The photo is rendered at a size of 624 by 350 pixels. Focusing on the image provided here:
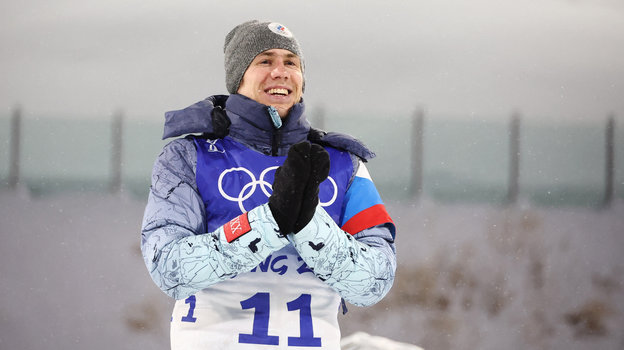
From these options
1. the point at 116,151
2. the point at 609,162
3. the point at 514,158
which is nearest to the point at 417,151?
the point at 514,158

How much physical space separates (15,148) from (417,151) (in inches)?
89.8

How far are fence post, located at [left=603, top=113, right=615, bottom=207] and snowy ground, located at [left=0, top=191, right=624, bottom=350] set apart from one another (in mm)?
123

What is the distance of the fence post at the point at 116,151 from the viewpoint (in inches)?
143

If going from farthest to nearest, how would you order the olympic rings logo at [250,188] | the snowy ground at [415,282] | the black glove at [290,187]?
1. the snowy ground at [415,282]
2. the olympic rings logo at [250,188]
3. the black glove at [290,187]

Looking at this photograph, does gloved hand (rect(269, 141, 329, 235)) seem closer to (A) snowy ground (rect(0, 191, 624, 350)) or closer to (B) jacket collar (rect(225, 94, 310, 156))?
(B) jacket collar (rect(225, 94, 310, 156))

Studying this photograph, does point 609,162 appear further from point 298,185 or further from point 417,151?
point 298,185

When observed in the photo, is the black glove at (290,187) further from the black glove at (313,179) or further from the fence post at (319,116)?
the fence post at (319,116)

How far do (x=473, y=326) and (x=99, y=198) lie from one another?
7.34 feet

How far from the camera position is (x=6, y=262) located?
11.2 ft

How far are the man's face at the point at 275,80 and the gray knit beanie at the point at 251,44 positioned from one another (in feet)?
0.04

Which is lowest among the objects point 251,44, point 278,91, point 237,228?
point 237,228

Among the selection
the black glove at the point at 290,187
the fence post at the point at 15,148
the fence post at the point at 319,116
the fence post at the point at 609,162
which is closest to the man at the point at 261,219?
the black glove at the point at 290,187

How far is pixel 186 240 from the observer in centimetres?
112

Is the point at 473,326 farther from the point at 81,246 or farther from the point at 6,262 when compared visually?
the point at 6,262
